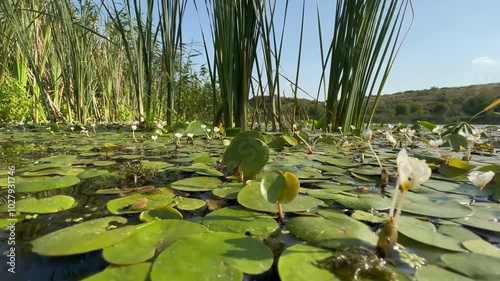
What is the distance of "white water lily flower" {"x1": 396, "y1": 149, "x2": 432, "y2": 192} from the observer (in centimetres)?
45

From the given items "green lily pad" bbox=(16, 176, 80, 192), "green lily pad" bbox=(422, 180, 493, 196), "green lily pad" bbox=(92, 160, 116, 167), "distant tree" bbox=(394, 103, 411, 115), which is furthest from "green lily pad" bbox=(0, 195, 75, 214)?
"distant tree" bbox=(394, 103, 411, 115)

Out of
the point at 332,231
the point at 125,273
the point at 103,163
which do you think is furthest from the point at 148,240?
the point at 103,163

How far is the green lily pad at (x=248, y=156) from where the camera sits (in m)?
0.97

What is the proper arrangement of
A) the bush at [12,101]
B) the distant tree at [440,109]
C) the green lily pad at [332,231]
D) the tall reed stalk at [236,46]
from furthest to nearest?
the distant tree at [440,109] → the bush at [12,101] → the tall reed stalk at [236,46] → the green lily pad at [332,231]

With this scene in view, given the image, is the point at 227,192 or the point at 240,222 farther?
the point at 227,192

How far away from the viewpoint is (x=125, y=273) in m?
0.44

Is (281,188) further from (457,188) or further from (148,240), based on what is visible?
(457,188)

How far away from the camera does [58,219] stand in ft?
2.16

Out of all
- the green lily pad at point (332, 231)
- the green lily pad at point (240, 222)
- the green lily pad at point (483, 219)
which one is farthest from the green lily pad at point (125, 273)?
the green lily pad at point (483, 219)

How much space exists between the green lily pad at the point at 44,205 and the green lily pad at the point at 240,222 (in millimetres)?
346

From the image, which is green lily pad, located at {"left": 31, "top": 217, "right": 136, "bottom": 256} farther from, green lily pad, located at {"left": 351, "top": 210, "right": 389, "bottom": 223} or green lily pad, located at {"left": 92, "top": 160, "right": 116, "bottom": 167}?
green lily pad, located at {"left": 92, "top": 160, "right": 116, "bottom": 167}

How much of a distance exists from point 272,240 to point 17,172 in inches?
38.0

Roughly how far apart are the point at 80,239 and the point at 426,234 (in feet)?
2.06

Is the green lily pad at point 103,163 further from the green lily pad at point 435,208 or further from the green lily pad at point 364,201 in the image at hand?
the green lily pad at point 435,208
